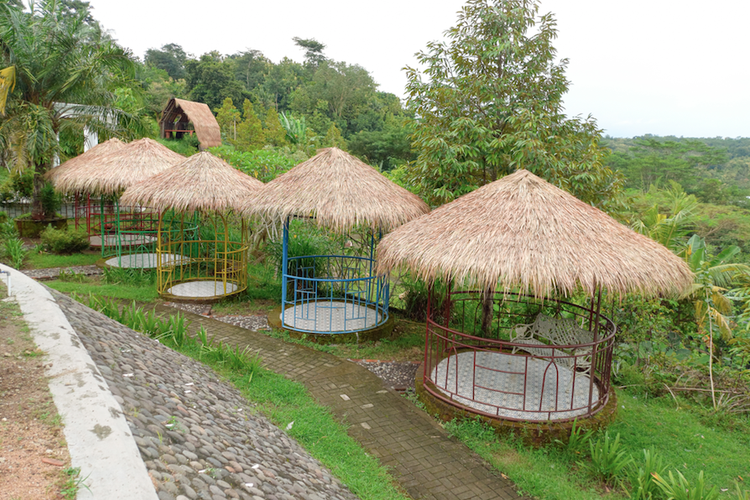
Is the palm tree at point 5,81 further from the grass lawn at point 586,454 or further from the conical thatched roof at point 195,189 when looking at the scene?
the grass lawn at point 586,454

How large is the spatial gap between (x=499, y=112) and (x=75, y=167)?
1221 cm

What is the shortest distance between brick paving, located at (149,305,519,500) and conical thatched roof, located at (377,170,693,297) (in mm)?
1738

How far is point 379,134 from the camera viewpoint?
38.8 metres

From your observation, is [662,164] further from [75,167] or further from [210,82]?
[75,167]

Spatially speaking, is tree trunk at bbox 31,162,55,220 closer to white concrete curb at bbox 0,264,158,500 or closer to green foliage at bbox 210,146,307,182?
green foliage at bbox 210,146,307,182

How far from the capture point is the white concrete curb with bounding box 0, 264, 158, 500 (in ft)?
9.62

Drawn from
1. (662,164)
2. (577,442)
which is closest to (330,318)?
(577,442)

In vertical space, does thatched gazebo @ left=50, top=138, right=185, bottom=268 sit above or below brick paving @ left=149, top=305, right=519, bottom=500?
above

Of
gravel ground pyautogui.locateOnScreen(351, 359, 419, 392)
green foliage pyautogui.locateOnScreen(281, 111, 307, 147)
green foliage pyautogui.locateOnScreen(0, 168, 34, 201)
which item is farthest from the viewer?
green foliage pyautogui.locateOnScreen(281, 111, 307, 147)

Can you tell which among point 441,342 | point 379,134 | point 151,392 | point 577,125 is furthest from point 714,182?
point 151,392

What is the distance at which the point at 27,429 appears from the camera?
11.3 feet

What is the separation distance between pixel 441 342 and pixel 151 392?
4903 mm

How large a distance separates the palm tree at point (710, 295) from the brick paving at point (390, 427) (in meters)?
4.27

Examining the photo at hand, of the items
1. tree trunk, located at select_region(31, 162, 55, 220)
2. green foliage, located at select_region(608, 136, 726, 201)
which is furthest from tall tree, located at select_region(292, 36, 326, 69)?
tree trunk, located at select_region(31, 162, 55, 220)
